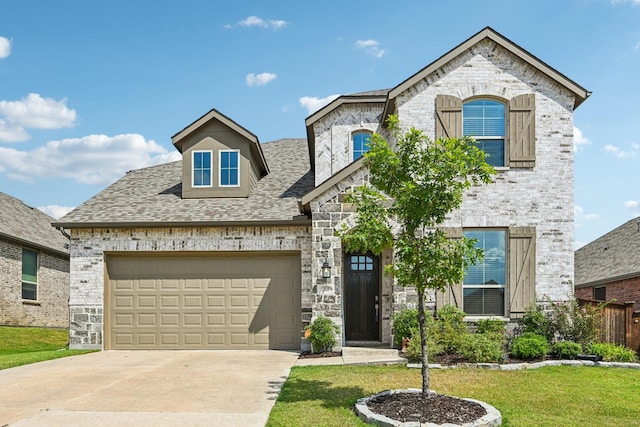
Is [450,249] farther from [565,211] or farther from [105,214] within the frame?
[105,214]

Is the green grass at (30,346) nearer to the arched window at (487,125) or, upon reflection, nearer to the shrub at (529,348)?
the shrub at (529,348)

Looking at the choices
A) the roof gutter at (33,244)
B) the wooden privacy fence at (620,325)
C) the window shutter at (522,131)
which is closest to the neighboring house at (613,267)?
the wooden privacy fence at (620,325)

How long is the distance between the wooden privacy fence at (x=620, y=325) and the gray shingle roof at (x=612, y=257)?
632 centimetres

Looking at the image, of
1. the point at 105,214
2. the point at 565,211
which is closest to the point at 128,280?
the point at 105,214

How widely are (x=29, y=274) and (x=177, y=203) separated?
8.87 metres

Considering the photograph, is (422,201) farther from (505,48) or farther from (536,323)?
(505,48)

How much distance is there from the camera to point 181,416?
6.77 metres

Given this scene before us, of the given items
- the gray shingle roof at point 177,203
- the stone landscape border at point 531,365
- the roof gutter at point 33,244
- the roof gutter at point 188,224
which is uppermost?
the gray shingle roof at point 177,203

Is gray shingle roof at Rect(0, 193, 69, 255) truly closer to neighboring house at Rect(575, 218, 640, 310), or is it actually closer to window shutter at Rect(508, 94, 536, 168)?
window shutter at Rect(508, 94, 536, 168)

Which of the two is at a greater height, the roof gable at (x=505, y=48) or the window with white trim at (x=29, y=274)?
the roof gable at (x=505, y=48)

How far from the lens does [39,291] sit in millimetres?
20328

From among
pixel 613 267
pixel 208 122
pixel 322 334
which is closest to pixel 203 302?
pixel 322 334

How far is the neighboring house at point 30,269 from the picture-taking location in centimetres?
1841

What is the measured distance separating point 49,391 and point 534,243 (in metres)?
10.5
